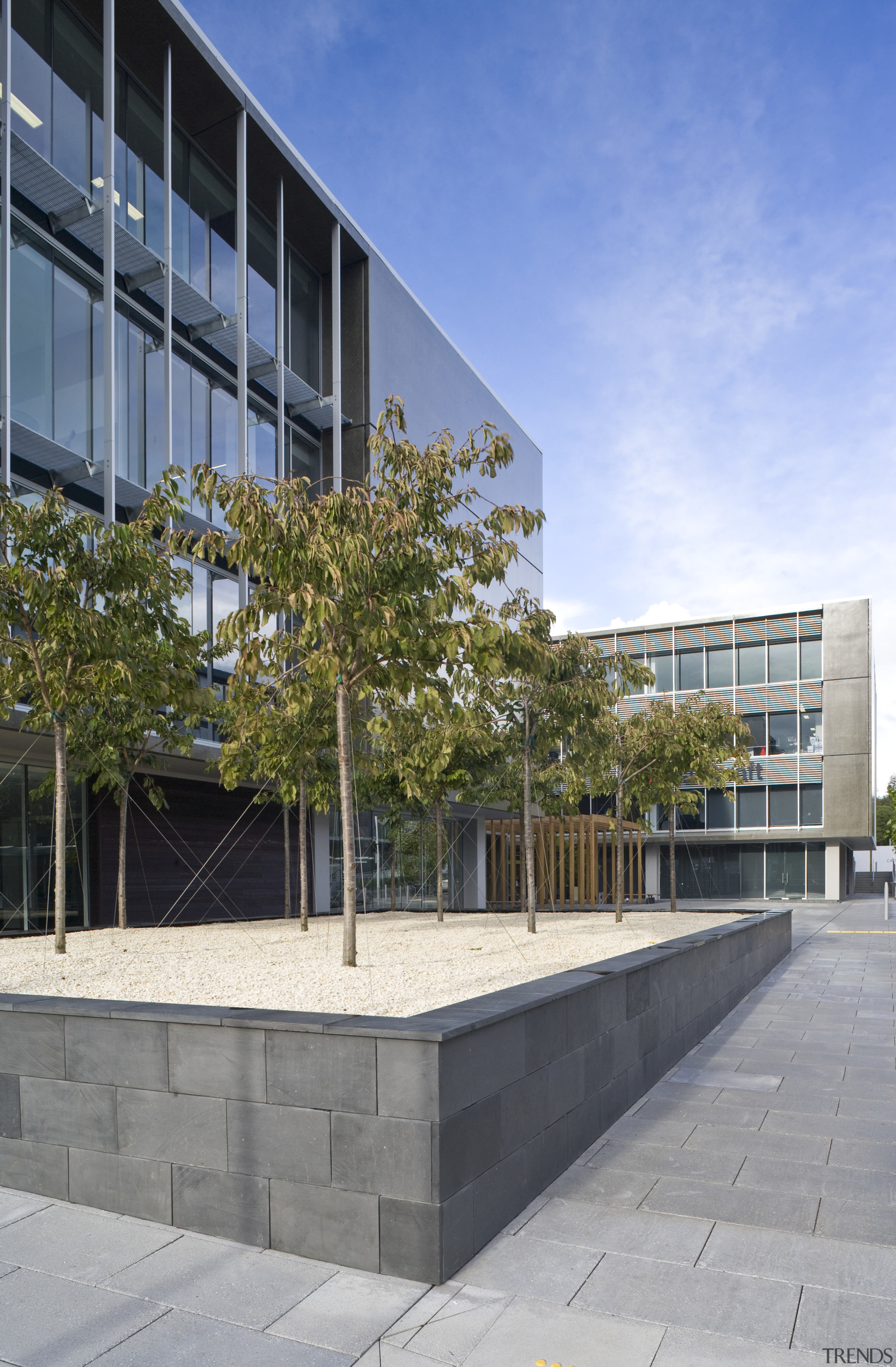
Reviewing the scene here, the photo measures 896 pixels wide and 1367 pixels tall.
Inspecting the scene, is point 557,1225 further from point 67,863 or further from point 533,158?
point 67,863

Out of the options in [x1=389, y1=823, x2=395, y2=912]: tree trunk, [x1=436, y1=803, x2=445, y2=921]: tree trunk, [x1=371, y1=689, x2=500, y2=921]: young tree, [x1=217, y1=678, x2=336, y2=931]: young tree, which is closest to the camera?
[x1=371, y1=689, x2=500, y2=921]: young tree

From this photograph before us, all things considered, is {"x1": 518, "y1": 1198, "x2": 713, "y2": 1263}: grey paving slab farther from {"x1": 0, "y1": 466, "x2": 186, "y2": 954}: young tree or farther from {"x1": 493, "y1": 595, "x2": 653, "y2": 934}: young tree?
{"x1": 493, "y1": 595, "x2": 653, "y2": 934}: young tree

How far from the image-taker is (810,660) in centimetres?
4228

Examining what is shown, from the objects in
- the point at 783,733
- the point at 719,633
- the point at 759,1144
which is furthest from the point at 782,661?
the point at 759,1144

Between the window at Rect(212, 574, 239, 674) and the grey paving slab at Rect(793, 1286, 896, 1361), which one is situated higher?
the window at Rect(212, 574, 239, 674)

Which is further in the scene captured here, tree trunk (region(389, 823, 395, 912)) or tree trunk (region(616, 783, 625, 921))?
tree trunk (region(389, 823, 395, 912))

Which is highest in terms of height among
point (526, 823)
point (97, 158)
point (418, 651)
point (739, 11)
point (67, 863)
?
point (97, 158)

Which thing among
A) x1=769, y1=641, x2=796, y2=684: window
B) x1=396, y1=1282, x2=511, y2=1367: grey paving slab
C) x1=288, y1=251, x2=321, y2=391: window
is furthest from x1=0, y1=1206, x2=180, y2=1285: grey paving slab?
x1=769, y1=641, x2=796, y2=684: window

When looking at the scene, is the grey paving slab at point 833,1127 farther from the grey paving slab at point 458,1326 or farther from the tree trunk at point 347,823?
the tree trunk at point 347,823

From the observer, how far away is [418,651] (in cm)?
742

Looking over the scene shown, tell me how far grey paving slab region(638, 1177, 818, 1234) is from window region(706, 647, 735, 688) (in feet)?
132

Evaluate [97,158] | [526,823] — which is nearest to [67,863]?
[526,823]

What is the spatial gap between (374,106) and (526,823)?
9578 millimetres

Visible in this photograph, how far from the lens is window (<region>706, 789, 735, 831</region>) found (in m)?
43.1
